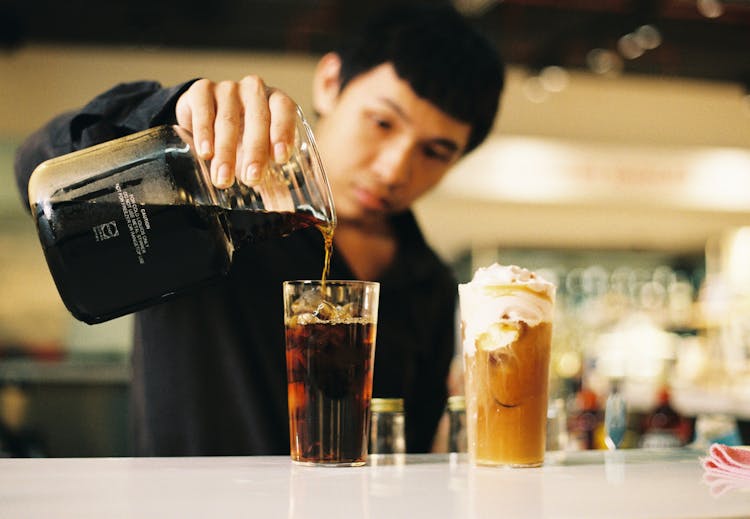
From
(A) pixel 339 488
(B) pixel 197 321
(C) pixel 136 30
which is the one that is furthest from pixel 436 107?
(C) pixel 136 30

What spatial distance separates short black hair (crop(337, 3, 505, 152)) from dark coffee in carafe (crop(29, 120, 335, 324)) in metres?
0.68

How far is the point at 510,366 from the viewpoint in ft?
3.33

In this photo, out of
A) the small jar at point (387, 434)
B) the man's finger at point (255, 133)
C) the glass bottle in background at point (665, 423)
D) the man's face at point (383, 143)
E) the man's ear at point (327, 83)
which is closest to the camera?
the man's finger at point (255, 133)

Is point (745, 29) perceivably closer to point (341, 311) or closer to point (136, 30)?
point (136, 30)

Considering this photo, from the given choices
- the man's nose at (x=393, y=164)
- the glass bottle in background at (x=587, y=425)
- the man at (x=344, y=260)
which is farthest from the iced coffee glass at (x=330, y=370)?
the glass bottle in background at (x=587, y=425)

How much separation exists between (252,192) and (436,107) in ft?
2.22

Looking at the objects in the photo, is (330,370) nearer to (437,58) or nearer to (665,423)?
(437,58)

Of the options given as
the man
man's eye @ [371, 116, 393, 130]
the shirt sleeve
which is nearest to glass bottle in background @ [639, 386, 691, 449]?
the man

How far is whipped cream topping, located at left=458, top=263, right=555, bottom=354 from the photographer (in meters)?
1.01

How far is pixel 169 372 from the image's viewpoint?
153 centimetres

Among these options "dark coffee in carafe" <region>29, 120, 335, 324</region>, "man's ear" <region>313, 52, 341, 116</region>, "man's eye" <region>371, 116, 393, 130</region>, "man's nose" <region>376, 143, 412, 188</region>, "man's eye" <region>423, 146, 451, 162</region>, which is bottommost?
"dark coffee in carafe" <region>29, 120, 335, 324</region>

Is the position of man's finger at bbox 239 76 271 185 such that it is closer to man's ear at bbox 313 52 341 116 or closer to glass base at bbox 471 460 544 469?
glass base at bbox 471 460 544 469

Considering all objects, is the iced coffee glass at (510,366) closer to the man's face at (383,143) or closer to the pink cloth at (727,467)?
the pink cloth at (727,467)

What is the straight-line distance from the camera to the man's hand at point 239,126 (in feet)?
3.20
